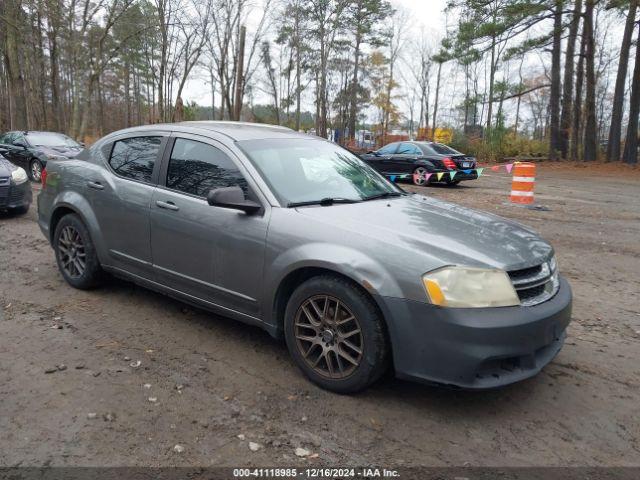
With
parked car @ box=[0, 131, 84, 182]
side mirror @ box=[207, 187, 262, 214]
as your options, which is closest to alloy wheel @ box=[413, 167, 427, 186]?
parked car @ box=[0, 131, 84, 182]

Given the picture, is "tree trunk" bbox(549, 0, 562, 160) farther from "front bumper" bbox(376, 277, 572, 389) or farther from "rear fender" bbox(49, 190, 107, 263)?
"front bumper" bbox(376, 277, 572, 389)

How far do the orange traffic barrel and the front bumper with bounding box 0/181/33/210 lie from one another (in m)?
10.1

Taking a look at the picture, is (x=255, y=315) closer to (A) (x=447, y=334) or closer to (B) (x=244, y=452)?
(B) (x=244, y=452)

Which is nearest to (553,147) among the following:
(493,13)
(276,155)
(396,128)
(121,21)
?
(493,13)

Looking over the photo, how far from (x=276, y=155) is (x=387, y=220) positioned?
1.12 m

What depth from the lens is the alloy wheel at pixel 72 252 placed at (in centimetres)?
487

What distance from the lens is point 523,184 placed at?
1159cm

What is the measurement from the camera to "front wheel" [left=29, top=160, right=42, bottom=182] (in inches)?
573

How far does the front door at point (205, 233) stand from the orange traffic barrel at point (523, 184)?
911 cm

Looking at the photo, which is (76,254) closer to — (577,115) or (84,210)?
(84,210)

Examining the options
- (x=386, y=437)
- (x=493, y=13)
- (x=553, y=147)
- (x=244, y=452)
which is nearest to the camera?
(x=244, y=452)

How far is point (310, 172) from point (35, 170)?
13526 millimetres

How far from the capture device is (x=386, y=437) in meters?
2.76

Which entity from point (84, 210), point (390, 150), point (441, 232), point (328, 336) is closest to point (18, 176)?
point (84, 210)
